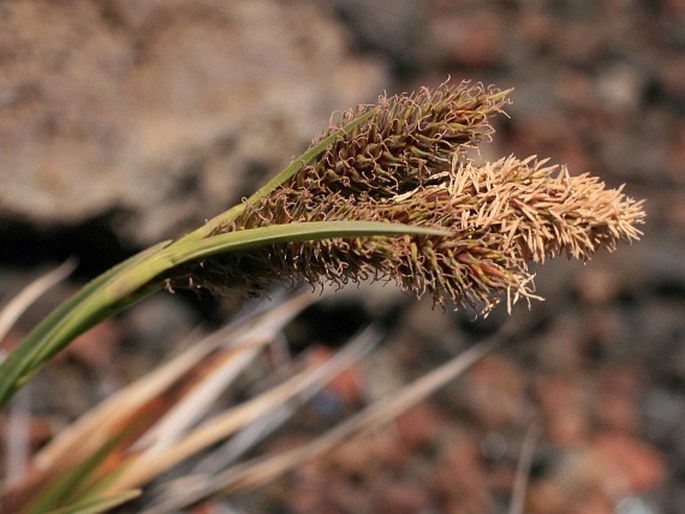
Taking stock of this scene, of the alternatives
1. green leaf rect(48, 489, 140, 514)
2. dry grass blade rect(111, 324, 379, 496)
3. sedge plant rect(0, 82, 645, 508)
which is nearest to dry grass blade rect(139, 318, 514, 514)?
dry grass blade rect(111, 324, 379, 496)

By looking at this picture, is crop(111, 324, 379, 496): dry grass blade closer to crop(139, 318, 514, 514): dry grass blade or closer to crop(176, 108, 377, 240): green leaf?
crop(139, 318, 514, 514): dry grass blade

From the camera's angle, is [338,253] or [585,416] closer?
[338,253]

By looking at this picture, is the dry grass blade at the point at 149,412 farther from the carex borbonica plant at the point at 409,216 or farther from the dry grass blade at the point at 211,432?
the carex borbonica plant at the point at 409,216

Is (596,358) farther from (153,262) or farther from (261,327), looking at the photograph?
(153,262)

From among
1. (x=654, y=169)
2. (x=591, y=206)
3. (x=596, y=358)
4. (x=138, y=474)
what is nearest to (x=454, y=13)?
(x=654, y=169)

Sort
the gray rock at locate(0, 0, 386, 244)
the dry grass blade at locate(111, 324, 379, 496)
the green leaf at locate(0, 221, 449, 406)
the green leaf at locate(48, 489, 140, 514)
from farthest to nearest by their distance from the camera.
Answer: the gray rock at locate(0, 0, 386, 244) → the dry grass blade at locate(111, 324, 379, 496) → the green leaf at locate(48, 489, 140, 514) → the green leaf at locate(0, 221, 449, 406)

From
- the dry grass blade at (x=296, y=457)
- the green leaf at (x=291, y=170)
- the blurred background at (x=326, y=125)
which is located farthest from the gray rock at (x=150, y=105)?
the green leaf at (x=291, y=170)

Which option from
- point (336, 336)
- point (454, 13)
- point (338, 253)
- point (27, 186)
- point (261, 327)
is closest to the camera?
point (338, 253)

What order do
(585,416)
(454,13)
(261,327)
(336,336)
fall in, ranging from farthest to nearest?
1. (454,13)
2. (585,416)
3. (336,336)
4. (261,327)
